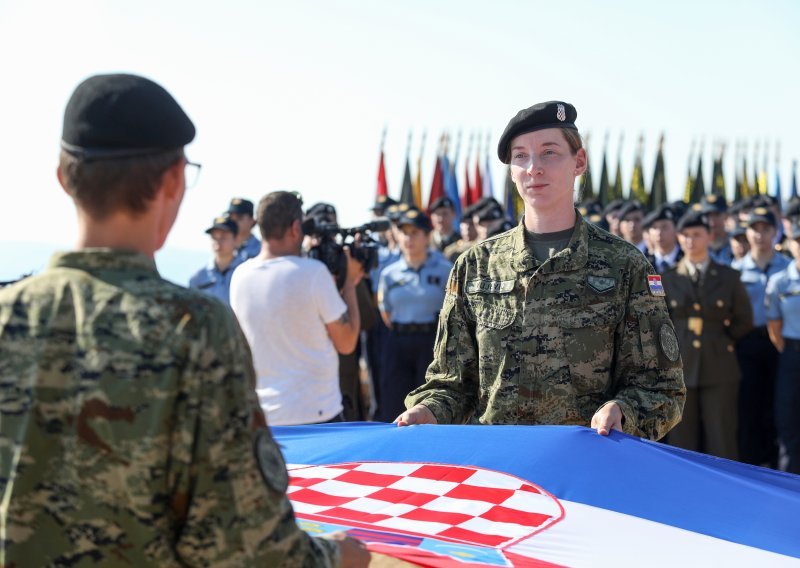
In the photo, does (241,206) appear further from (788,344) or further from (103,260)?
(103,260)

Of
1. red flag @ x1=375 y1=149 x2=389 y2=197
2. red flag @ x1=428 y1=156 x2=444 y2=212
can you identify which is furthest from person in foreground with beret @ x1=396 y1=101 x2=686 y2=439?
red flag @ x1=428 y1=156 x2=444 y2=212

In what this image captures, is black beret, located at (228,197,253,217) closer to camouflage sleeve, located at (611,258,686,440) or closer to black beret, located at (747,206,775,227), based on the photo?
black beret, located at (747,206,775,227)

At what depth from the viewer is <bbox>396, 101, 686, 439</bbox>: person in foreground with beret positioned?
8.84ft

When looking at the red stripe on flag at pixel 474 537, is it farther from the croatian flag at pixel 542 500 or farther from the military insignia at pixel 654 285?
the military insignia at pixel 654 285

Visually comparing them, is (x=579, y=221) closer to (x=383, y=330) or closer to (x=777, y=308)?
(x=777, y=308)

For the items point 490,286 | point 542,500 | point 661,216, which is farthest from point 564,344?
point 661,216

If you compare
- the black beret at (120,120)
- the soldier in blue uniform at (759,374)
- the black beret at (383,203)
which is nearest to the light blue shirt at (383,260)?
the black beret at (383,203)

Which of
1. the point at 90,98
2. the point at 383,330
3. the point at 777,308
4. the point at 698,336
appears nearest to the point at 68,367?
the point at 90,98

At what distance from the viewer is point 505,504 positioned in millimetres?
2439

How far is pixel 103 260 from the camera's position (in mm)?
1356

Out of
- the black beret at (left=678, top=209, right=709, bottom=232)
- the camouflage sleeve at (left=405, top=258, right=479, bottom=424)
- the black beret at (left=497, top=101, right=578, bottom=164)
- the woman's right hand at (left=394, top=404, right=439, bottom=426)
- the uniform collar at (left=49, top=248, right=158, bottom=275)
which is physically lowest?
the woman's right hand at (left=394, top=404, right=439, bottom=426)

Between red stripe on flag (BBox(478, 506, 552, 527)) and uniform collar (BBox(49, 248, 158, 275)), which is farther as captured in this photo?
red stripe on flag (BBox(478, 506, 552, 527))

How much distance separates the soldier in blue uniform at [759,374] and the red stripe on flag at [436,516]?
562 cm

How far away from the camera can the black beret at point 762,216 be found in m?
7.54
